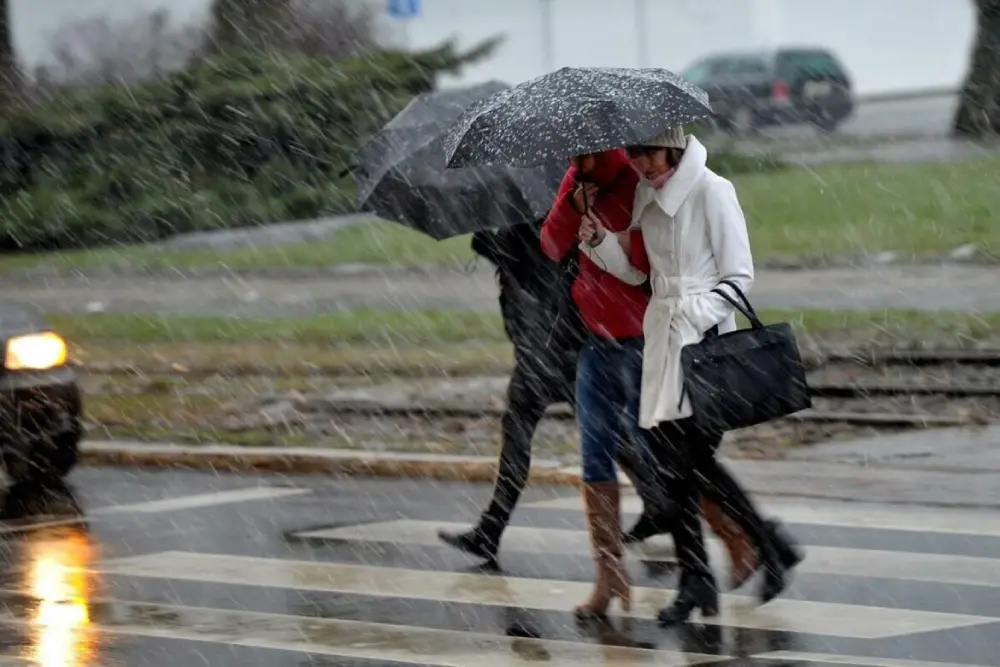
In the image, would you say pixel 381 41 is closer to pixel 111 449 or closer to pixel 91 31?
pixel 91 31

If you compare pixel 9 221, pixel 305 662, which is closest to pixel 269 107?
pixel 9 221

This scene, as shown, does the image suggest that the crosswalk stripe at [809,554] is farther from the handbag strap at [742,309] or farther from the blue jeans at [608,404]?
the handbag strap at [742,309]

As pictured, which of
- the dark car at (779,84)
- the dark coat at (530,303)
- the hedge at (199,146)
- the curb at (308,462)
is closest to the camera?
the dark coat at (530,303)

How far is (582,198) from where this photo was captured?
725 centimetres

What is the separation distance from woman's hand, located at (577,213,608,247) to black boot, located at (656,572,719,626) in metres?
1.20

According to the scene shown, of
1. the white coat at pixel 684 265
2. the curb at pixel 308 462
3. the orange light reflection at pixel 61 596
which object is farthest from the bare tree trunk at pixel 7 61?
the white coat at pixel 684 265

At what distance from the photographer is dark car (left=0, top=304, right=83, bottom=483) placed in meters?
10.7

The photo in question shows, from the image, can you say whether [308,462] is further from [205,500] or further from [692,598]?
[692,598]

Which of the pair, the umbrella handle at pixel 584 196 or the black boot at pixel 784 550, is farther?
the black boot at pixel 784 550

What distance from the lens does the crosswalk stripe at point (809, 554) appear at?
819cm

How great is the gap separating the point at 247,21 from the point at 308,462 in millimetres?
22034

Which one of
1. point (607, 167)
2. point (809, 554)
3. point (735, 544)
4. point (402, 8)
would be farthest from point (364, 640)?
point (402, 8)

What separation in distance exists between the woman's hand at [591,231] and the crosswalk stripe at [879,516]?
8.92ft

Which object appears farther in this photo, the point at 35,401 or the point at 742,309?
the point at 35,401
